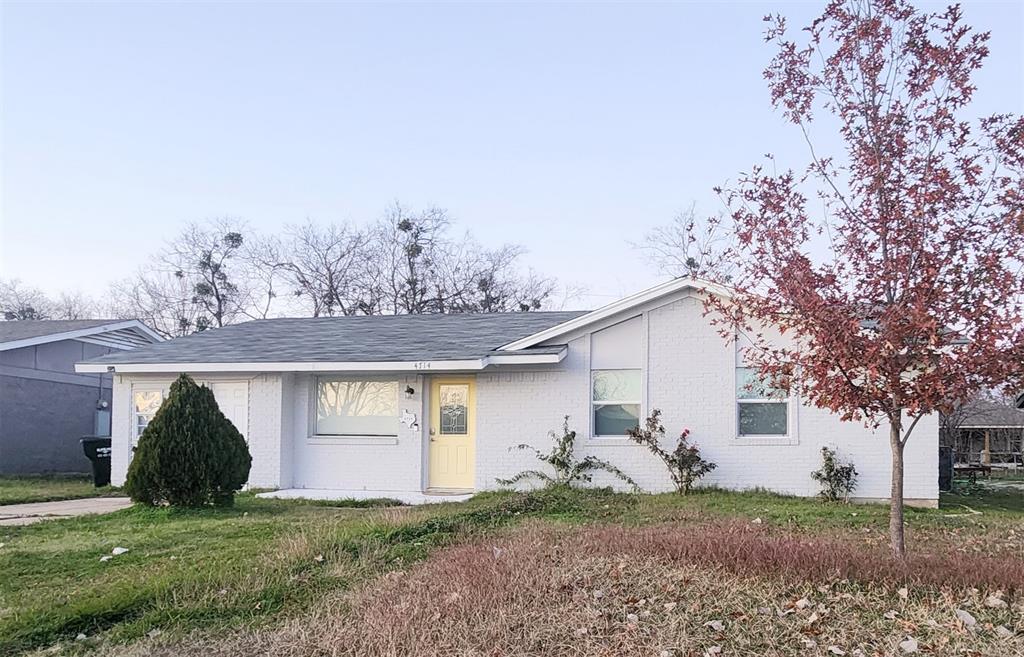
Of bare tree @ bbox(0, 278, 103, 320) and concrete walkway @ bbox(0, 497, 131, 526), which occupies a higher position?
bare tree @ bbox(0, 278, 103, 320)

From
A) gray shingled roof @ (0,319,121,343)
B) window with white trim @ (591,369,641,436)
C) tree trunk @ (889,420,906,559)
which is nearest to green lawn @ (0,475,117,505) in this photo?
gray shingled roof @ (0,319,121,343)

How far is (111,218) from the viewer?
20984 mm

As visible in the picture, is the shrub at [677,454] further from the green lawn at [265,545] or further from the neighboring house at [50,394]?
the neighboring house at [50,394]

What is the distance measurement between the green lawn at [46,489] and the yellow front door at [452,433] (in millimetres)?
5672

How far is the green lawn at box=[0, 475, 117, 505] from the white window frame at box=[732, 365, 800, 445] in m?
10.6

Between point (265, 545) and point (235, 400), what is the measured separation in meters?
7.85

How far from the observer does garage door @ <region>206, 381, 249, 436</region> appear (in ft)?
49.7

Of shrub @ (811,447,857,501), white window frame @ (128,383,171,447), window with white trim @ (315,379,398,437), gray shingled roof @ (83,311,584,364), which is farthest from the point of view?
white window frame @ (128,383,171,447)

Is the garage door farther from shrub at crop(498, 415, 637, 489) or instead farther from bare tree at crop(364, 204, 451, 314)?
bare tree at crop(364, 204, 451, 314)

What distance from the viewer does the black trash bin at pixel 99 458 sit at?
16.1 m

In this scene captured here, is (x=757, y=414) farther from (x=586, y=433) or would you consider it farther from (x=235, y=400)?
(x=235, y=400)

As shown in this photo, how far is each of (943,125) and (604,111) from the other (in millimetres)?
9025

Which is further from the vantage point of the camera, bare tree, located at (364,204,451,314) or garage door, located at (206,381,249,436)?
bare tree, located at (364,204,451,314)

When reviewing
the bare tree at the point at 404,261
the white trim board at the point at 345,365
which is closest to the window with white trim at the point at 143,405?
the white trim board at the point at 345,365
